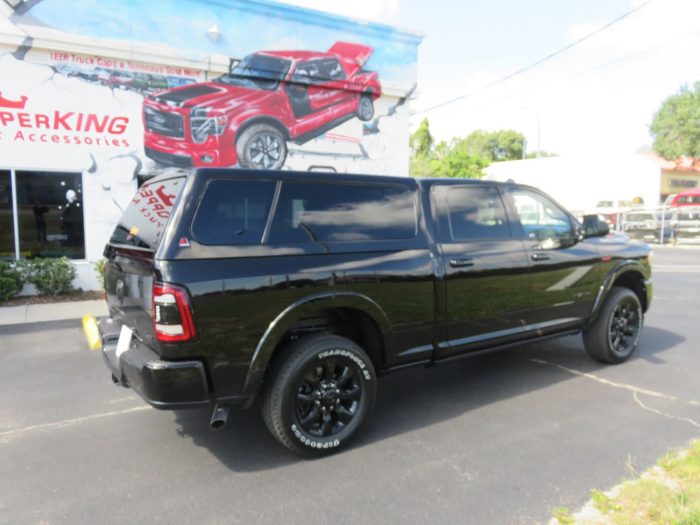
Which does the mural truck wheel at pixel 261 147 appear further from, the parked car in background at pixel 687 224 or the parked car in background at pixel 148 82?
the parked car in background at pixel 687 224

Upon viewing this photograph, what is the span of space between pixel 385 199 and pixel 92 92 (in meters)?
8.09

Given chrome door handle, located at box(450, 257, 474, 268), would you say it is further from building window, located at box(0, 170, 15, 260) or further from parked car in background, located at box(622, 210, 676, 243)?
parked car in background, located at box(622, 210, 676, 243)

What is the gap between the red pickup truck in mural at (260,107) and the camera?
10.2m

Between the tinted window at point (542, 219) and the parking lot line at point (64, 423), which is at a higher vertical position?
the tinted window at point (542, 219)

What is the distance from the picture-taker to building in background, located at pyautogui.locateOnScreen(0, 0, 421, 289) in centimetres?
901

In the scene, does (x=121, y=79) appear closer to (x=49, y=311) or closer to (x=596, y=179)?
(x=49, y=311)

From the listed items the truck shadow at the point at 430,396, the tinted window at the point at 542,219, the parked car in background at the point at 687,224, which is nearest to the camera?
the truck shadow at the point at 430,396

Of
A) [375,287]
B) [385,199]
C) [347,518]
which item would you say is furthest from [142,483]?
[385,199]

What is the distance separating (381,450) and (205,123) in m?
8.71

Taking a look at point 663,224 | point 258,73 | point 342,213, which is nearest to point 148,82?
point 258,73

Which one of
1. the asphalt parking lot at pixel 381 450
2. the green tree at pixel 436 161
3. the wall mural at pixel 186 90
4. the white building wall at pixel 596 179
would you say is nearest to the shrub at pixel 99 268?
the wall mural at pixel 186 90

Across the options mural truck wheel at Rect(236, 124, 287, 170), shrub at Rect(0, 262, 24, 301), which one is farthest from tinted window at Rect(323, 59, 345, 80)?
shrub at Rect(0, 262, 24, 301)

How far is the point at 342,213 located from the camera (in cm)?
358

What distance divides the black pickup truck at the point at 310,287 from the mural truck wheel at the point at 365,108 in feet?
27.1
